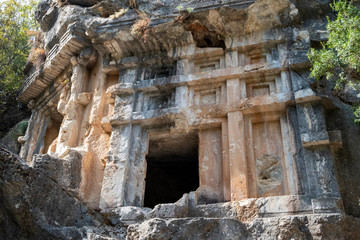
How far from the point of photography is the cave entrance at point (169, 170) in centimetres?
743

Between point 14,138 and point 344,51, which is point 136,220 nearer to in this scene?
point 344,51

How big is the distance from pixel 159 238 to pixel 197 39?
4204mm

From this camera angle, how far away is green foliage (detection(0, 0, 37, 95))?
36.1 feet

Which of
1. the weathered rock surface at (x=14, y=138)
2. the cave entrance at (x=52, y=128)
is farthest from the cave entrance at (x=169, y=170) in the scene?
the weathered rock surface at (x=14, y=138)

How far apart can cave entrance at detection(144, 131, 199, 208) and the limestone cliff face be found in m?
0.04

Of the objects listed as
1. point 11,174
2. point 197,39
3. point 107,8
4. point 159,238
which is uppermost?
point 107,8

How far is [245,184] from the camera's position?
223 inches

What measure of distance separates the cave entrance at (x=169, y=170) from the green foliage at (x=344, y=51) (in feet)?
8.99

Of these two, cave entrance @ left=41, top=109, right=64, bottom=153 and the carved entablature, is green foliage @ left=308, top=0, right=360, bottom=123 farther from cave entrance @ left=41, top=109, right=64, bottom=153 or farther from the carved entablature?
cave entrance @ left=41, top=109, right=64, bottom=153

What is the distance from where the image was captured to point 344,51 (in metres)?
5.04

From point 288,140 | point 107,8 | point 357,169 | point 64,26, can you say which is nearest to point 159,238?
point 288,140

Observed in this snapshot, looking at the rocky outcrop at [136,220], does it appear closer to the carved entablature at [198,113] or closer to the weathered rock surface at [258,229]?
the weathered rock surface at [258,229]

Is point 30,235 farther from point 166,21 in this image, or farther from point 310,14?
point 310,14

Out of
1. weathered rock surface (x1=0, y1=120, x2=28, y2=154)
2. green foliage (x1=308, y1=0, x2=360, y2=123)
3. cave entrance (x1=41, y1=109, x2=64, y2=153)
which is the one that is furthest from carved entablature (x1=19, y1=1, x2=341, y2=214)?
weathered rock surface (x1=0, y1=120, x2=28, y2=154)
